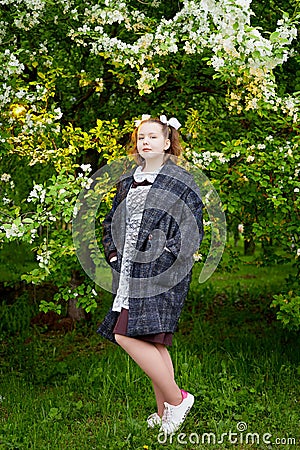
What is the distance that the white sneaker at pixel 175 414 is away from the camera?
3352 mm

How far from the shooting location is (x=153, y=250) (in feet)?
10.0

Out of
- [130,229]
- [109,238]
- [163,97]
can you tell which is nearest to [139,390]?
[109,238]

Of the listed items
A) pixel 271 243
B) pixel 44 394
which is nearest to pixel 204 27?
pixel 271 243

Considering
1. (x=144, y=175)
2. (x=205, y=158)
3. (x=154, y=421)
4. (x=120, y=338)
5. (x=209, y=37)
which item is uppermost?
(x=209, y=37)

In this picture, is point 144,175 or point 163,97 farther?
point 163,97

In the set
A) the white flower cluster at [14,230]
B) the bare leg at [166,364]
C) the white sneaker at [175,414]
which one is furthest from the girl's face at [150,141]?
the white sneaker at [175,414]

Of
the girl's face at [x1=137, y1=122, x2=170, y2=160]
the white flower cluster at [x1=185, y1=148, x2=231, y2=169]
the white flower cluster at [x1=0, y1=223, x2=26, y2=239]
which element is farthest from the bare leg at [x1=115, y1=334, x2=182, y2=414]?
the white flower cluster at [x1=185, y1=148, x2=231, y2=169]

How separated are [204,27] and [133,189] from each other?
44.2 inches

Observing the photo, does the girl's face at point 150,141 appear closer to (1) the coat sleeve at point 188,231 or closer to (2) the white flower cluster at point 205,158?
(1) the coat sleeve at point 188,231

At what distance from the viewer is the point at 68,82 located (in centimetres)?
514

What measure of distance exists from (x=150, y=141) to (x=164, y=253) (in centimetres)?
59

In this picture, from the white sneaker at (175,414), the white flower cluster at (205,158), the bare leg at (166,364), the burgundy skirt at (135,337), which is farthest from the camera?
the white flower cluster at (205,158)

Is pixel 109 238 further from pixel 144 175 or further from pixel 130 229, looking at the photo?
pixel 144 175

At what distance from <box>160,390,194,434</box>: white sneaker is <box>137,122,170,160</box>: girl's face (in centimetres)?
134
